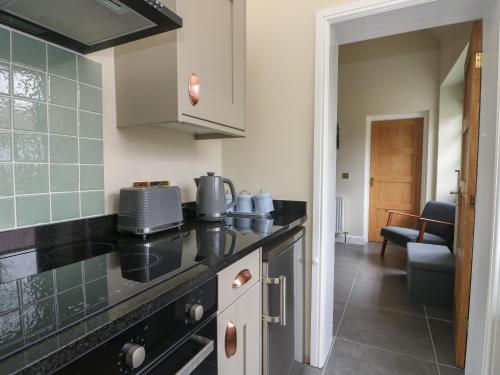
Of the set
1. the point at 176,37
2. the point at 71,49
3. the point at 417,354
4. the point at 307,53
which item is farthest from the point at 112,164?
the point at 417,354

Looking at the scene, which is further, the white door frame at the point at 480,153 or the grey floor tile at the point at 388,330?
the grey floor tile at the point at 388,330

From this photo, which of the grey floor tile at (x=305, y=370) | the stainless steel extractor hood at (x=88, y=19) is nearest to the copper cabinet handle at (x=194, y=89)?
the stainless steel extractor hood at (x=88, y=19)

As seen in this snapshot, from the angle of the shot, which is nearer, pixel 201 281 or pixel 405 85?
pixel 201 281

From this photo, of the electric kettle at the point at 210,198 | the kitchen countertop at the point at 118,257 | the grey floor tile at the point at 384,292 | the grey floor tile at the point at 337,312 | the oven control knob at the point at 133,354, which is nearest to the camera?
the kitchen countertop at the point at 118,257

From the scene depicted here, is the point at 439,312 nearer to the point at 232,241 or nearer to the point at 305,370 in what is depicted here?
the point at 305,370

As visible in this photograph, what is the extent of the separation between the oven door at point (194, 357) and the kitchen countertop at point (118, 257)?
0.13 meters

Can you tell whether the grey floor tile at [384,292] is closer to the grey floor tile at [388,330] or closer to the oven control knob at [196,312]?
the grey floor tile at [388,330]

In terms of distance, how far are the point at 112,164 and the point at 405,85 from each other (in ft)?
13.4

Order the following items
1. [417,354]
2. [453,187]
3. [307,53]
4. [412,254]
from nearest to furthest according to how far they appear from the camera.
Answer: [307,53] → [417,354] → [412,254] → [453,187]

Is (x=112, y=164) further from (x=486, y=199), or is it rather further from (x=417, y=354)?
(x=417, y=354)

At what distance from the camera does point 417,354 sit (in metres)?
1.71

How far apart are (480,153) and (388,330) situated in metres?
1.34

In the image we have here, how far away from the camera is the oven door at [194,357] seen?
0.62 metres

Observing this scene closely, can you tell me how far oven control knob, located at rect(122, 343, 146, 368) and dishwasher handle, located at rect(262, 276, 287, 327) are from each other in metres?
0.64
